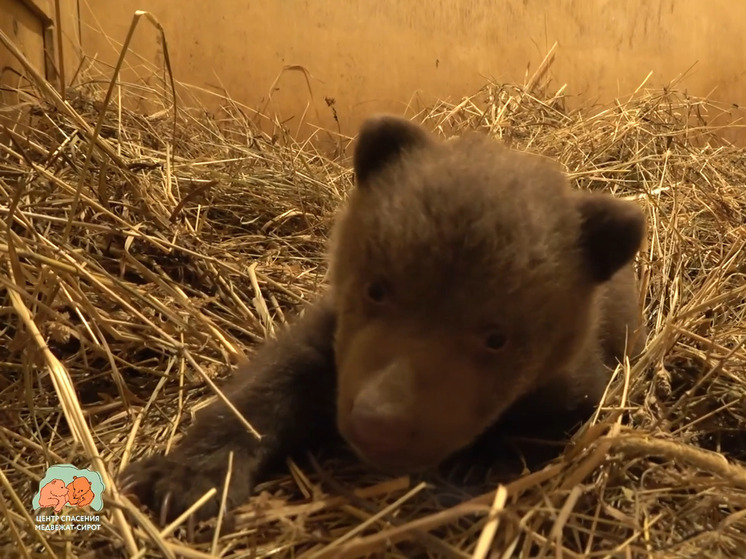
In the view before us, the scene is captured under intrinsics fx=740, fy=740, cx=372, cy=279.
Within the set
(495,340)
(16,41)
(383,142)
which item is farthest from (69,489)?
(16,41)

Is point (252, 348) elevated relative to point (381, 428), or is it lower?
lower

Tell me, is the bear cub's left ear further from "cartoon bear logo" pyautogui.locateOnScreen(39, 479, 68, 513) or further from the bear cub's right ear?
"cartoon bear logo" pyautogui.locateOnScreen(39, 479, 68, 513)

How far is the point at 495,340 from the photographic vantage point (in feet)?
5.49

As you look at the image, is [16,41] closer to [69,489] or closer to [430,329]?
[69,489]

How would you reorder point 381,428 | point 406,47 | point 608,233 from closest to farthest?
point 381,428, point 608,233, point 406,47

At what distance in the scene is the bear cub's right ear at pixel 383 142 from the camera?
1.99 meters

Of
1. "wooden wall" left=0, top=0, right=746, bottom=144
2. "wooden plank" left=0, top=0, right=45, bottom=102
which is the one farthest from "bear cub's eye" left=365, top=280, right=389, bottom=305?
"wooden wall" left=0, top=0, right=746, bottom=144

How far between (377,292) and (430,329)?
6.7 inches

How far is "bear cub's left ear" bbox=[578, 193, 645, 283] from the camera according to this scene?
6.14 feet

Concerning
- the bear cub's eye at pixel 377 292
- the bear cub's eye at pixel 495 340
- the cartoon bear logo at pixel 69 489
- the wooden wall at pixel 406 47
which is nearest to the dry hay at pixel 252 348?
the cartoon bear logo at pixel 69 489

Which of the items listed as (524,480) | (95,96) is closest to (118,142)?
(95,96)

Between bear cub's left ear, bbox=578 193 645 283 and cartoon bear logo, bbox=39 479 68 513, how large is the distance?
1357 millimetres

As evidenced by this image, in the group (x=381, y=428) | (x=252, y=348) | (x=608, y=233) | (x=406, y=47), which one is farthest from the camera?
(x=406, y=47)

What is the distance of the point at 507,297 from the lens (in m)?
1.64
